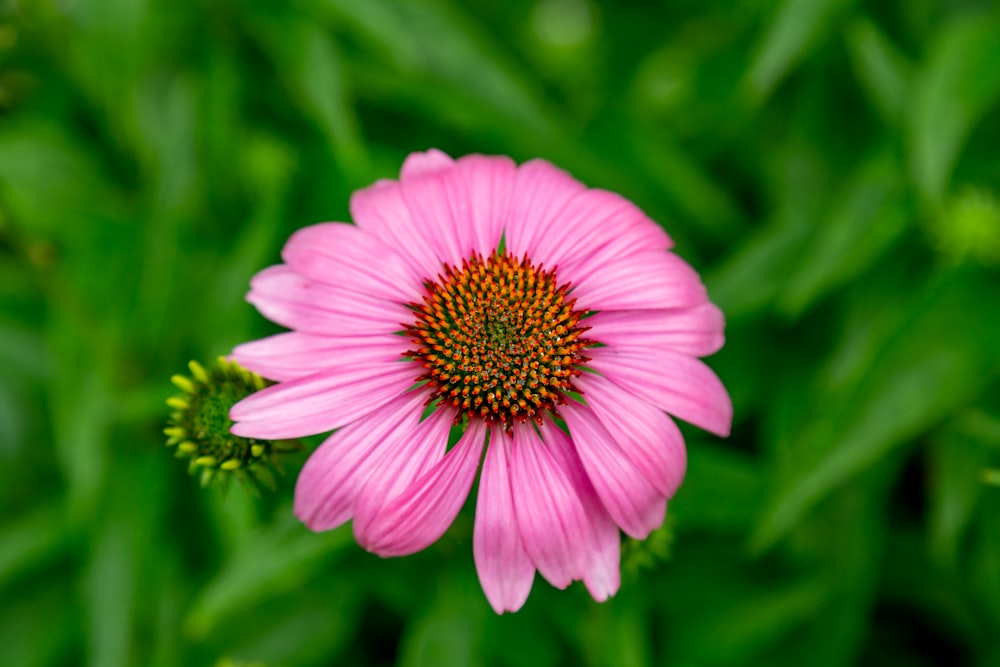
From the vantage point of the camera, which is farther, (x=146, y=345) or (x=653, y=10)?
(x=653, y=10)

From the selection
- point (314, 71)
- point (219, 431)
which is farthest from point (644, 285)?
point (314, 71)

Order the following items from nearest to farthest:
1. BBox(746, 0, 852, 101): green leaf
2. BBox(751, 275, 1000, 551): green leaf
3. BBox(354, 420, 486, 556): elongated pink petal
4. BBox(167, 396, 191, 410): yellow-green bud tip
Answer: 1. BBox(354, 420, 486, 556): elongated pink petal
2. BBox(167, 396, 191, 410): yellow-green bud tip
3. BBox(751, 275, 1000, 551): green leaf
4. BBox(746, 0, 852, 101): green leaf

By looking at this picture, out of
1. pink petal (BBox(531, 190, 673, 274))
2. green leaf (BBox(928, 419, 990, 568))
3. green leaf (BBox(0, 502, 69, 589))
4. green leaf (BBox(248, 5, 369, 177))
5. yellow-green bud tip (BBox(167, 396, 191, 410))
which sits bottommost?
green leaf (BBox(928, 419, 990, 568))

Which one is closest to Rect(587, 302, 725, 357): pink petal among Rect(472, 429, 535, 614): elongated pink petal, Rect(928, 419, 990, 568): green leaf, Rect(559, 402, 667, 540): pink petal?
Rect(559, 402, 667, 540): pink petal

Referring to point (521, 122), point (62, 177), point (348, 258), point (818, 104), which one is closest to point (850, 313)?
point (818, 104)

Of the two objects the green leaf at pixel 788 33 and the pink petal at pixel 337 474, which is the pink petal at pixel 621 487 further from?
the green leaf at pixel 788 33

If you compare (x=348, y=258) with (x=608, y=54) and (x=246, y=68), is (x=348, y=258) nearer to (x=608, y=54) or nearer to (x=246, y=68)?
(x=246, y=68)

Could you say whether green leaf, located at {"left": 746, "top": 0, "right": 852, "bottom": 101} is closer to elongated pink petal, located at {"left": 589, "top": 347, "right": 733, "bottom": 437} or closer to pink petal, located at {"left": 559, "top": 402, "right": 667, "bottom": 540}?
elongated pink petal, located at {"left": 589, "top": 347, "right": 733, "bottom": 437}

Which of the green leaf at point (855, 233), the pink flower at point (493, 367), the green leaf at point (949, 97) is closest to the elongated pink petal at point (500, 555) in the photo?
the pink flower at point (493, 367)
